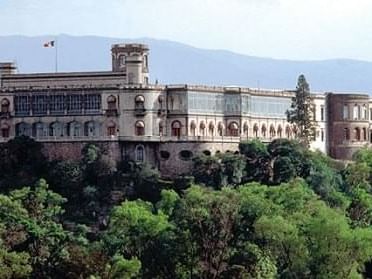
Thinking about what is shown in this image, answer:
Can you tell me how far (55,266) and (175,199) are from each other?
1541cm

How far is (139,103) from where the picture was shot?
4508 inches

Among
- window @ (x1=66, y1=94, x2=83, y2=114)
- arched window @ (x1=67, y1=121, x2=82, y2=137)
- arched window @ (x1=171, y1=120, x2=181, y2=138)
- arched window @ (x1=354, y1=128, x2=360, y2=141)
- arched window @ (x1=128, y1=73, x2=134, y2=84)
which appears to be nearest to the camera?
window @ (x1=66, y1=94, x2=83, y2=114)

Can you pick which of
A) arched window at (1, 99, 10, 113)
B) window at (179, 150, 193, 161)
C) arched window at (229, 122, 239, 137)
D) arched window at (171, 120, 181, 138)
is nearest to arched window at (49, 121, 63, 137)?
arched window at (1, 99, 10, 113)

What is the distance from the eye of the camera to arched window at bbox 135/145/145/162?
4461 inches

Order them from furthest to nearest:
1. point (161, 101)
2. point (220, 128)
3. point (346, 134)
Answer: point (346, 134) → point (220, 128) → point (161, 101)

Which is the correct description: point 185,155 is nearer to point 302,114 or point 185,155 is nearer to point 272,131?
point 272,131

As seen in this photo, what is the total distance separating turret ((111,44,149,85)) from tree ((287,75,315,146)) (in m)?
12.8

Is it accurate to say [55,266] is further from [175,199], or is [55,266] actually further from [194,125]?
[194,125]

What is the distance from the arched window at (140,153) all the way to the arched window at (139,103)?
9.39 feet

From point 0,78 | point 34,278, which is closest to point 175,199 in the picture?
point 34,278

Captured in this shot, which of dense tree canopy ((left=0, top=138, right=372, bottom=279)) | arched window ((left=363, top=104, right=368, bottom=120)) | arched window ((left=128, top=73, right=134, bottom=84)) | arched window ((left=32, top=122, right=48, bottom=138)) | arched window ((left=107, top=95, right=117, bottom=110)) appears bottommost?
dense tree canopy ((left=0, top=138, right=372, bottom=279))

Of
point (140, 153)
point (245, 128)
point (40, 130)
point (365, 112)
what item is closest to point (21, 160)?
point (40, 130)

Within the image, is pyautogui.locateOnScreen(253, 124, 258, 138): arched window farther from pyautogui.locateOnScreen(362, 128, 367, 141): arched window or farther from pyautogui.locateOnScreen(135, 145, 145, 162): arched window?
pyautogui.locateOnScreen(362, 128, 367, 141): arched window

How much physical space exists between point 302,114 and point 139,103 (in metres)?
15.8
